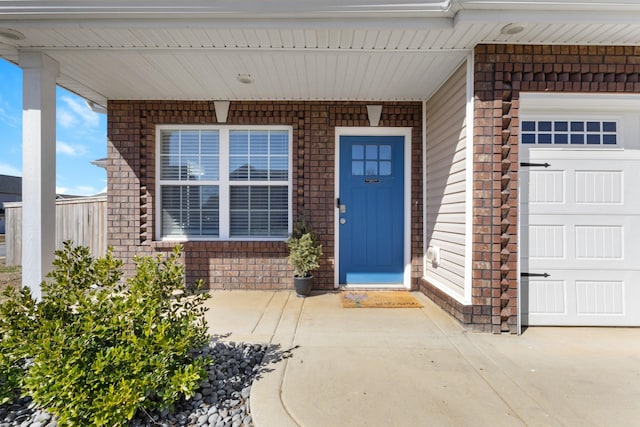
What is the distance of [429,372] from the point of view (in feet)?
7.37

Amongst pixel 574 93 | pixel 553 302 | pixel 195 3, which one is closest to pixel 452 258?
pixel 553 302

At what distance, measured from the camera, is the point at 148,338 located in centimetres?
179

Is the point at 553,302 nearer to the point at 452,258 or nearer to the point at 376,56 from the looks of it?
the point at 452,258

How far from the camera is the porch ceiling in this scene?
2.47 metres

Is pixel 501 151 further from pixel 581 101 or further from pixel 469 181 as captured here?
pixel 581 101

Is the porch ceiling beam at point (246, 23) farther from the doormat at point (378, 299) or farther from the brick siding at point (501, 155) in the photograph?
the doormat at point (378, 299)

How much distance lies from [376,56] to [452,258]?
2.28 meters

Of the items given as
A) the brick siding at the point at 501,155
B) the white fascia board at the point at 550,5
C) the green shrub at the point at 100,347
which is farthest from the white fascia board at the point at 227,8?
the green shrub at the point at 100,347

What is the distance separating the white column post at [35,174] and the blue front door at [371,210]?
3259 millimetres

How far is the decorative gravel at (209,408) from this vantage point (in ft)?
5.59

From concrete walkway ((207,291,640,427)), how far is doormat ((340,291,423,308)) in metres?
0.28

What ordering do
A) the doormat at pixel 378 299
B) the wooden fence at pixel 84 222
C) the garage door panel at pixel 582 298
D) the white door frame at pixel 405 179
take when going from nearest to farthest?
the garage door panel at pixel 582 298, the doormat at pixel 378 299, the white door frame at pixel 405 179, the wooden fence at pixel 84 222

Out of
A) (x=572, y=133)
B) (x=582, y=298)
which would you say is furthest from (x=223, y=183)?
(x=582, y=298)

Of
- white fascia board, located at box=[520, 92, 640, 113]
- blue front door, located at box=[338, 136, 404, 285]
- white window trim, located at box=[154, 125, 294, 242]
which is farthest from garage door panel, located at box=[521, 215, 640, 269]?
white window trim, located at box=[154, 125, 294, 242]
